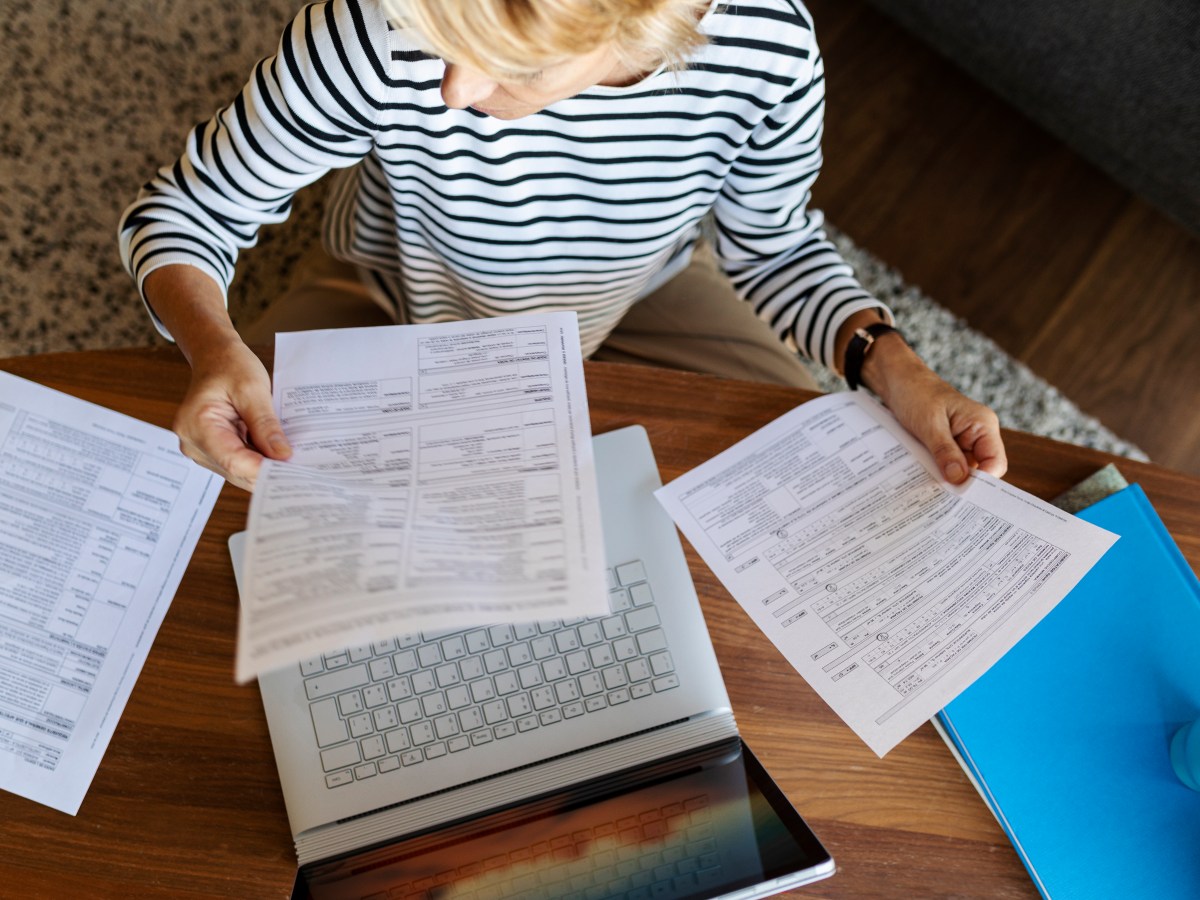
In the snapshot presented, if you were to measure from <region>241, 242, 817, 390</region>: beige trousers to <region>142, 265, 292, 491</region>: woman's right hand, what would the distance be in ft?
0.97

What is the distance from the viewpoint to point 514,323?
2.23 feet

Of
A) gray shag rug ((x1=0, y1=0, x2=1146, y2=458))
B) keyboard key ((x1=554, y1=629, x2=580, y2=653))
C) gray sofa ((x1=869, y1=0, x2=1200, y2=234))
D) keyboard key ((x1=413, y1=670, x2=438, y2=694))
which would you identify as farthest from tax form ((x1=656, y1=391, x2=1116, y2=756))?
gray sofa ((x1=869, y1=0, x2=1200, y2=234))

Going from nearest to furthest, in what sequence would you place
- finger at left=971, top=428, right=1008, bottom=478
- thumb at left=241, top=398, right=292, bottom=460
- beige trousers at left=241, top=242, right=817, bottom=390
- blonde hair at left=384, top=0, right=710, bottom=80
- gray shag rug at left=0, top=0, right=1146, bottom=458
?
blonde hair at left=384, top=0, right=710, bottom=80, thumb at left=241, top=398, right=292, bottom=460, finger at left=971, top=428, right=1008, bottom=478, beige trousers at left=241, top=242, right=817, bottom=390, gray shag rug at left=0, top=0, right=1146, bottom=458

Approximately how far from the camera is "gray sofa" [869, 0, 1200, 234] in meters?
1.27

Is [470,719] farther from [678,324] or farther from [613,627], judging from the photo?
[678,324]

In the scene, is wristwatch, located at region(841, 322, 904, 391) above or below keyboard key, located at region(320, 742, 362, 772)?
above

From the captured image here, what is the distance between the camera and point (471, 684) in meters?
0.68

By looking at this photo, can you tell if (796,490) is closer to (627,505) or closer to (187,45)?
(627,505)

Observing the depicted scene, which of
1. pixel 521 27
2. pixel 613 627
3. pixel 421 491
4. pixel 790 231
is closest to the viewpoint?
pixel 521 27

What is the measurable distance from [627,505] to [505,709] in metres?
0.19

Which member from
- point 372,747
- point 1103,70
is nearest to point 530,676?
point 372,747

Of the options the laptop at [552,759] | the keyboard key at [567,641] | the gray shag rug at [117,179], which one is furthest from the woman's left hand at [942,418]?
the gray shag rug at [117,179]

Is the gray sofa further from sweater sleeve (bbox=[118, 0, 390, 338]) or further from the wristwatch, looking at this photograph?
sweater sleeve (bbox=[118, 0, 390, 338])

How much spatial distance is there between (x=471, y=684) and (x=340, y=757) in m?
0.11
